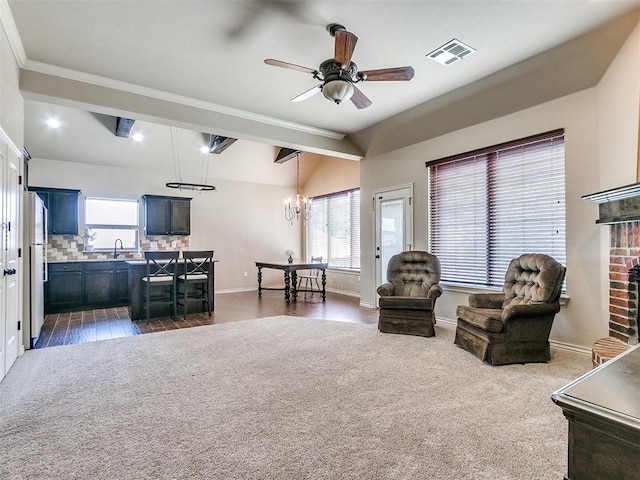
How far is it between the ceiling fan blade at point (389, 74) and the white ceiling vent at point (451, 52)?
2.38 feet

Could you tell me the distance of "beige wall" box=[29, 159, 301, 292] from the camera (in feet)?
21.7

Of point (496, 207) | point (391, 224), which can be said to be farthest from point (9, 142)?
point (496, 207)

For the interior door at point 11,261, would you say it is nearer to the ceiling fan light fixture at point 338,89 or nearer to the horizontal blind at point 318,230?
the ceiling fan light fixture at point 338,89

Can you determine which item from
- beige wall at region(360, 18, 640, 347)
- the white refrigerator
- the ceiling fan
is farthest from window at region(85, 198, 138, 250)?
beige wall at region(360, 18, 640, 347)

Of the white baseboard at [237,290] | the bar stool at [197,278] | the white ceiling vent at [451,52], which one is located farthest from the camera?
the white baseboard at [237,290]

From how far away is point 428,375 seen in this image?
114 inches

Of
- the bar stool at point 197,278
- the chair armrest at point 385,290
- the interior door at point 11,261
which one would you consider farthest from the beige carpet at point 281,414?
the bar stool at point 197,278

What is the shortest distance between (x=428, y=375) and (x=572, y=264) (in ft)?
6.90

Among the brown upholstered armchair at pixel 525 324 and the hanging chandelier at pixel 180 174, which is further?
the hanging chandelier at pixel 180 174

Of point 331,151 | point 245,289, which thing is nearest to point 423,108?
point 331,151

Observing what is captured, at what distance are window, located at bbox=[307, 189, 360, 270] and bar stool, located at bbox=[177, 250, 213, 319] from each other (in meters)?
3.44

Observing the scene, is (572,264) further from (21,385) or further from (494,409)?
(21,385)

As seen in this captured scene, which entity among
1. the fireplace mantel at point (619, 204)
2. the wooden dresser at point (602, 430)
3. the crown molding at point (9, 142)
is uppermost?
the crown molding at point (9, 142)

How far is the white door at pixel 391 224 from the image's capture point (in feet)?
18.0
